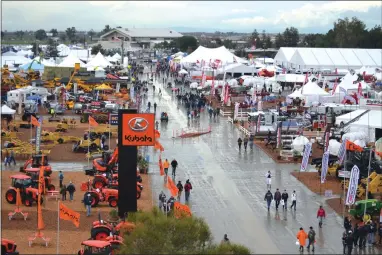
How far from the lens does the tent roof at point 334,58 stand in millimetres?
72062

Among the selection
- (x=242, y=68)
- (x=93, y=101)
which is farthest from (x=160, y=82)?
(x=93, y=101)

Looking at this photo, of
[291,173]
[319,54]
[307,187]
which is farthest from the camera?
[319,54]

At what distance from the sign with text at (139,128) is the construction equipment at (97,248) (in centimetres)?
300

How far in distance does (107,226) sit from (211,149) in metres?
15.2

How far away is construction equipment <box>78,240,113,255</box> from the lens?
1513 cm

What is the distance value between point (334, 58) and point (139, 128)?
59389 mm

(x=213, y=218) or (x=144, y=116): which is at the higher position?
(x=144, y=116)

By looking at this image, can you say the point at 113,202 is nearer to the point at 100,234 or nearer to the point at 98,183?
the point at 98,183

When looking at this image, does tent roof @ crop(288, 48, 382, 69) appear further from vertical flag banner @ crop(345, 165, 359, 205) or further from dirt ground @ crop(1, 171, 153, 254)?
vertical flag banner @ crop(345, 165, 359, 205)

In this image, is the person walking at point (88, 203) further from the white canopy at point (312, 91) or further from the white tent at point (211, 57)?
the white tent at point (211, 57)

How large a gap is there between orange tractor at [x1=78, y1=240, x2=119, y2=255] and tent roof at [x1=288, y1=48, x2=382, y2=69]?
191 feet

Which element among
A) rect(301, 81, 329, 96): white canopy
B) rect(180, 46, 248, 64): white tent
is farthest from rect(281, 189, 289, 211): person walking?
rect(180, 46, 248, 64): white tent

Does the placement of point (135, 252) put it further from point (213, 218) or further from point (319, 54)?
point (319, 54)

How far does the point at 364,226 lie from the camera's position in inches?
691
